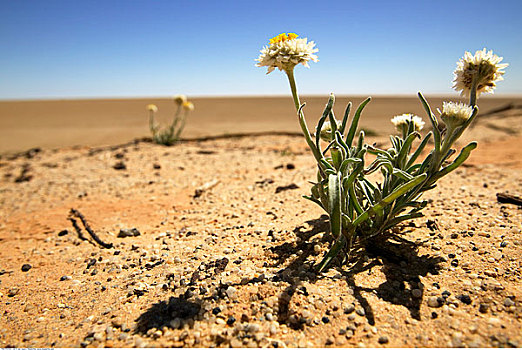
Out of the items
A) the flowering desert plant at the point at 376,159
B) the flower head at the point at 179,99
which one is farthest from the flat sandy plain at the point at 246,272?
the flower head at the point at 179,99

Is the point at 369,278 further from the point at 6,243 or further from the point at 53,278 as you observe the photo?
the point at 6,243

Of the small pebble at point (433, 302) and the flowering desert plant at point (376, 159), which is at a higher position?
the flowering desert plant at point (376, 159)

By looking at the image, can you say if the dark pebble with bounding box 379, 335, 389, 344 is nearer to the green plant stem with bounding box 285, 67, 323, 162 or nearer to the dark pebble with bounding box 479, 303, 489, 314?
the dark pebble with bounding box 479, 303, 489, 314

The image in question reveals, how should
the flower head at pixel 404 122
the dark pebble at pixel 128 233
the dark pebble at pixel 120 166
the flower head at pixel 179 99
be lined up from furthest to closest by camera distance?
the flower head at pixel 179 99
the dark pebble at pixel 120 166
the dark pebble at pixel 128 233
the flower head at pixel 404 122

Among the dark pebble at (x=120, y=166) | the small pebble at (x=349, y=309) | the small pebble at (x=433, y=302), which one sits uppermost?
the dark pebble at (x=120, y=166)

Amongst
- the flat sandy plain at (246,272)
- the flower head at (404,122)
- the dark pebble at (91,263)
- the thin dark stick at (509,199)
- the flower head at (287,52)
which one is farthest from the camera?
the thin dark stick at (509,199)

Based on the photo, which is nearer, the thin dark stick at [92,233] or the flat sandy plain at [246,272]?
the flat sandy plain at [246,272]

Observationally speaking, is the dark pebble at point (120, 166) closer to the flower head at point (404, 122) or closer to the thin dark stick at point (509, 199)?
the flower head at point (404, 122)
